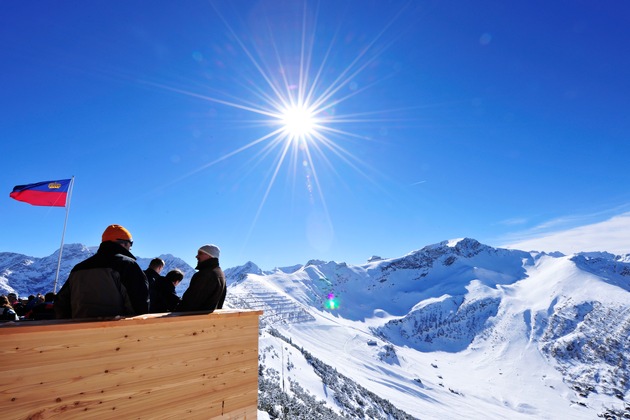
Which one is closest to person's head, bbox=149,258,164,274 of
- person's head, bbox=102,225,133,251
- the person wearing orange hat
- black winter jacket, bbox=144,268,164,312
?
black winter jacket, bbox=144,268,164,312

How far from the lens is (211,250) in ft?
17.9

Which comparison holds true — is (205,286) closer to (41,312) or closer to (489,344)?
(41,312)

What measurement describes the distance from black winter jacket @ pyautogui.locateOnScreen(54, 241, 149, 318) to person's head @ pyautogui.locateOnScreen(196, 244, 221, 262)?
3.98 feet

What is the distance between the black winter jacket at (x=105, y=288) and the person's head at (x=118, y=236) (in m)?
0.11

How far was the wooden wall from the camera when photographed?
2895 millimetres

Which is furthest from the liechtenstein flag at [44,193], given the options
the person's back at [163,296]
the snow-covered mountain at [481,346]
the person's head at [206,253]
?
the snow-covered mountain at [481,346]

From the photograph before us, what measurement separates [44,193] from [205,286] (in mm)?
13099

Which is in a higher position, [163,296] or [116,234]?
[116,234]

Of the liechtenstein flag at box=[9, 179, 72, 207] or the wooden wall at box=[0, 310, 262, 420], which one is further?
the liechtenstein flag at box=[9, 179, 72, 207]

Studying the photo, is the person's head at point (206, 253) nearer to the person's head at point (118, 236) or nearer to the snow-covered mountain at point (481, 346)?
the person's head at point (118, 236)

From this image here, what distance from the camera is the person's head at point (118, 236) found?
4.18 m

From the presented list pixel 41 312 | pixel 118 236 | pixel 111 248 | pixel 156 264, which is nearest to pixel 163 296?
pixel 156 264

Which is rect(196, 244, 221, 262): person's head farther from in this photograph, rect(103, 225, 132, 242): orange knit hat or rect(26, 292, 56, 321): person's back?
rect(26, 292, 56, 321): person's back

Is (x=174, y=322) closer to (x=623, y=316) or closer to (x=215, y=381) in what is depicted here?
(x=215, y=381)
